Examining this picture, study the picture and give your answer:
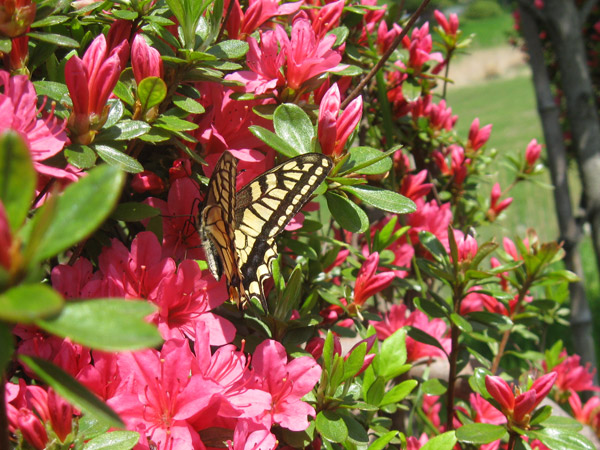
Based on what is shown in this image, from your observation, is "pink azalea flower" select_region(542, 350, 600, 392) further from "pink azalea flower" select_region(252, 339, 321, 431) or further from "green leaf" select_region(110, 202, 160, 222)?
"green leaf" select_region(110, 202, 160, 222)

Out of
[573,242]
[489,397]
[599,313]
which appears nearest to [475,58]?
[599,313]

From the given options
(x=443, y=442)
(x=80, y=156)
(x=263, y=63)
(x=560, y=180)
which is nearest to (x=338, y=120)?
(x=263, y=63)

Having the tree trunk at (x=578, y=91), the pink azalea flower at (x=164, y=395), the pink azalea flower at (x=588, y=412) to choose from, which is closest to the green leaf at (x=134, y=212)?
the pink azalea flower at (x=164, y=395)

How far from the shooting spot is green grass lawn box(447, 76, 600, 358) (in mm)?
5586

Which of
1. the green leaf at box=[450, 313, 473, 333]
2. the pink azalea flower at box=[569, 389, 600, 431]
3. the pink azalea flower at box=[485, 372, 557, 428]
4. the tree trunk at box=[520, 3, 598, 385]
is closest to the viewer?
the pink azalea flower at box=[485, 372, 557, 428]

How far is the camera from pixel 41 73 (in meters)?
1.06

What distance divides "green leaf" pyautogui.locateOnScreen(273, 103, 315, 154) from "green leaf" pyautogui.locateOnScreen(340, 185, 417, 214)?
10cm

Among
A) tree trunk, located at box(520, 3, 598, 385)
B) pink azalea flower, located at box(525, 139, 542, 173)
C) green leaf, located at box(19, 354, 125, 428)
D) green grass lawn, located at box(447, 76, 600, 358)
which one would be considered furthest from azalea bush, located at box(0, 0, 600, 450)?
tree trunk, located at box(520, 3, 598, 385)

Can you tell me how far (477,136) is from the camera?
192 centimetres

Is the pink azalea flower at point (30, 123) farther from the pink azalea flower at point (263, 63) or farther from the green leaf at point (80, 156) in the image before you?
the pink azalea flower at point (263, 63)

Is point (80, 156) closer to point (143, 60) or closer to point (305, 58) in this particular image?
point (143, 60)

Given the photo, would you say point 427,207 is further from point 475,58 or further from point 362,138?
point 475,58

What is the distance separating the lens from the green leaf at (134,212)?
0.92 m

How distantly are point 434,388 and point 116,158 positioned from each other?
0.88m
